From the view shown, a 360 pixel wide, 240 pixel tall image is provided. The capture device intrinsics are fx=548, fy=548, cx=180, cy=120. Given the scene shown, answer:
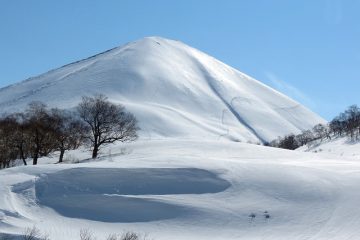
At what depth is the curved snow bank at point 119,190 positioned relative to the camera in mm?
26844

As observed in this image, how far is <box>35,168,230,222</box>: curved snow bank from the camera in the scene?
26844 mm

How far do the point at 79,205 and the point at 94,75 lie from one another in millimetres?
169559

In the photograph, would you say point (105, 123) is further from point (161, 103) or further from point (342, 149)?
point (161, 103)

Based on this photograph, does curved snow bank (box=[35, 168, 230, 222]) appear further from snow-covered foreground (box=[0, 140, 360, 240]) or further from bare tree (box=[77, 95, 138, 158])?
bare tree (box=[77, 95, 138, 158])

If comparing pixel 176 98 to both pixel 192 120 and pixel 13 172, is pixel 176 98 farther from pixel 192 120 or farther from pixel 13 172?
pixel 13 172

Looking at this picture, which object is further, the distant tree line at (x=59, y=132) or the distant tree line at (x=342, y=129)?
the distant tree line at (x=342, y=129)

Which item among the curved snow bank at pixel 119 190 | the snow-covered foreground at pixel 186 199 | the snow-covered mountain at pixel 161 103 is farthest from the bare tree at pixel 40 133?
the snow-covered mountain at pixel 161 103

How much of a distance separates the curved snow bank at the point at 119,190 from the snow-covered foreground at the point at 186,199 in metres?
0.05

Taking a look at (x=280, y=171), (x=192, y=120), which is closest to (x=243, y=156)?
(x=280, y=171)

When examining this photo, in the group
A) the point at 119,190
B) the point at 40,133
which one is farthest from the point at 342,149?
the point at 119,190

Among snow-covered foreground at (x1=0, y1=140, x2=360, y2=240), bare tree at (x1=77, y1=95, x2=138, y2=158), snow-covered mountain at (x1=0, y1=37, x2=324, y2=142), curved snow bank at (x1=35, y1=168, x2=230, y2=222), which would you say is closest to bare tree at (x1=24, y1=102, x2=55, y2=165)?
bare tree at (x1=77, y1=95, x2=138, y2=158)

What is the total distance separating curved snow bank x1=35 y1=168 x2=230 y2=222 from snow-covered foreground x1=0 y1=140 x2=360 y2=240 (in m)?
0.05

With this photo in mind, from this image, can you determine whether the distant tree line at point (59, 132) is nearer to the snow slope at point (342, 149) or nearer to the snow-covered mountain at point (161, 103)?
the snow slope at point (342, 149)

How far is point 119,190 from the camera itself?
29.3 meters
